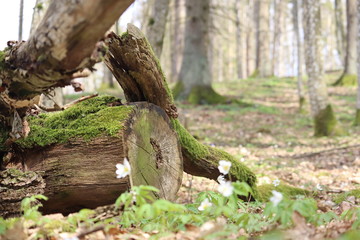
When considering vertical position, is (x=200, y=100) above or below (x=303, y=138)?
above

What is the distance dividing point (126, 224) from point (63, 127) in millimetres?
1210

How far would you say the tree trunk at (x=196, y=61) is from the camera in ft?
48.4

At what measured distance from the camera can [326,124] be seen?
9.91 metres

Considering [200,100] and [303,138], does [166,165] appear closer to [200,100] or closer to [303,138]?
[303,138]

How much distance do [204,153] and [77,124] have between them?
1428 millimetres

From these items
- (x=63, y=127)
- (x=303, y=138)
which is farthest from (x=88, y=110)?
(x=303, y=138)

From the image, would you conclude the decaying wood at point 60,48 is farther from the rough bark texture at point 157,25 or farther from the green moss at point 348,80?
the green moss at point 348,80

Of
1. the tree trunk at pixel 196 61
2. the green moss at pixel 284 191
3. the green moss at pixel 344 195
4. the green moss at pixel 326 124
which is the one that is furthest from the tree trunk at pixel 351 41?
the green moss at pixel 344 195

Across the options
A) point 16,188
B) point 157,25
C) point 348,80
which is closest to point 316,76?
point 157,25

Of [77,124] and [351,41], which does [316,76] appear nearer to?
[77,124]

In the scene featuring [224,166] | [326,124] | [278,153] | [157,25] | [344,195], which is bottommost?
[278,153]

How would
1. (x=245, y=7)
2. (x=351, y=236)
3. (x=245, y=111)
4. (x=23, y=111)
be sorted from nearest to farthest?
(x=351, y=236)
(x=23, y=111)
(x=245, y=111)
(x=245, y=7)

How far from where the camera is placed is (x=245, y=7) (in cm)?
4222

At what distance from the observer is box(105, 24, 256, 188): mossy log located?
10.6 feet
